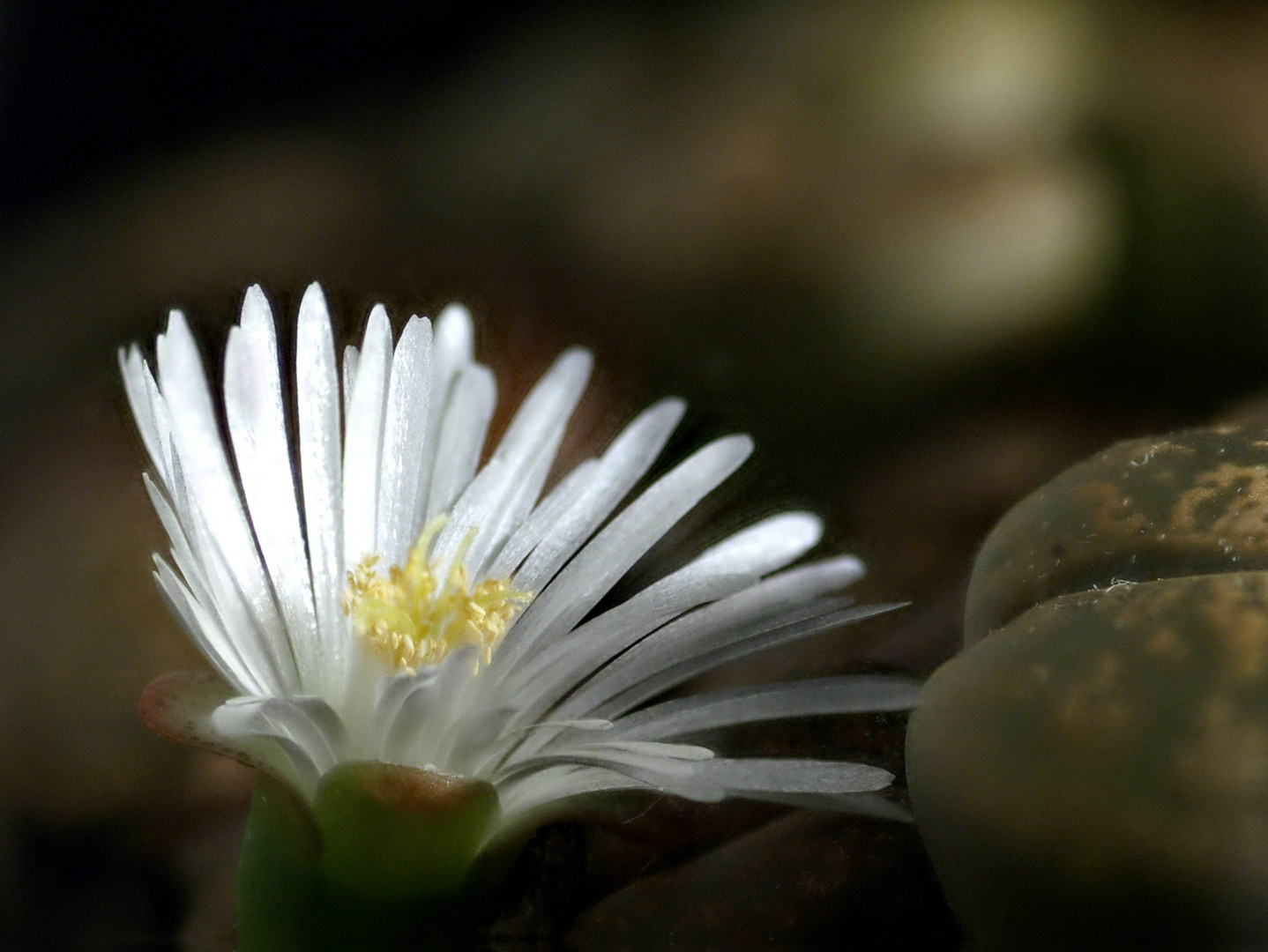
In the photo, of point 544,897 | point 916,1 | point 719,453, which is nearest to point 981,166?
point 916,1

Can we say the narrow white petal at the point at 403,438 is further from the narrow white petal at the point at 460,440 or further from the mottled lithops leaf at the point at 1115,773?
the mottled lithops leaf at the point at 1115,773

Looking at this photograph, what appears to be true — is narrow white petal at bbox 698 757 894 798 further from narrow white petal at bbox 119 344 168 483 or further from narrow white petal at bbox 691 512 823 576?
narrow white petal at bbox 119 344 168 483

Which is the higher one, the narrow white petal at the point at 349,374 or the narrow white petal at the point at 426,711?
the narrow white petal at the point at 349,374

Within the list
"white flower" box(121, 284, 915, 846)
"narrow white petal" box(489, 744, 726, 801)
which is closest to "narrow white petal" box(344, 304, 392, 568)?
"white flower" box(121, 284, 915, 846)

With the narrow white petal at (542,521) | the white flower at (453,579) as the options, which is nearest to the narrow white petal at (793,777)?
the white flower at (453,579)

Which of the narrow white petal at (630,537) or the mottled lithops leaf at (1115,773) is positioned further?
the narrow white petal at (630,537)

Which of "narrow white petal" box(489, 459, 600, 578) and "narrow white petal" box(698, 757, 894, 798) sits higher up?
"narrow white petal" box(489, 459, 600, 578)

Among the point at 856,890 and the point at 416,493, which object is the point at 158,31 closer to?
the point at 416,493

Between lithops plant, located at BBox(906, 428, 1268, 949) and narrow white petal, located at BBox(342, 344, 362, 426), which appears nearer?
lithops plant, located at BBox(906, 428, 1268, 949)
